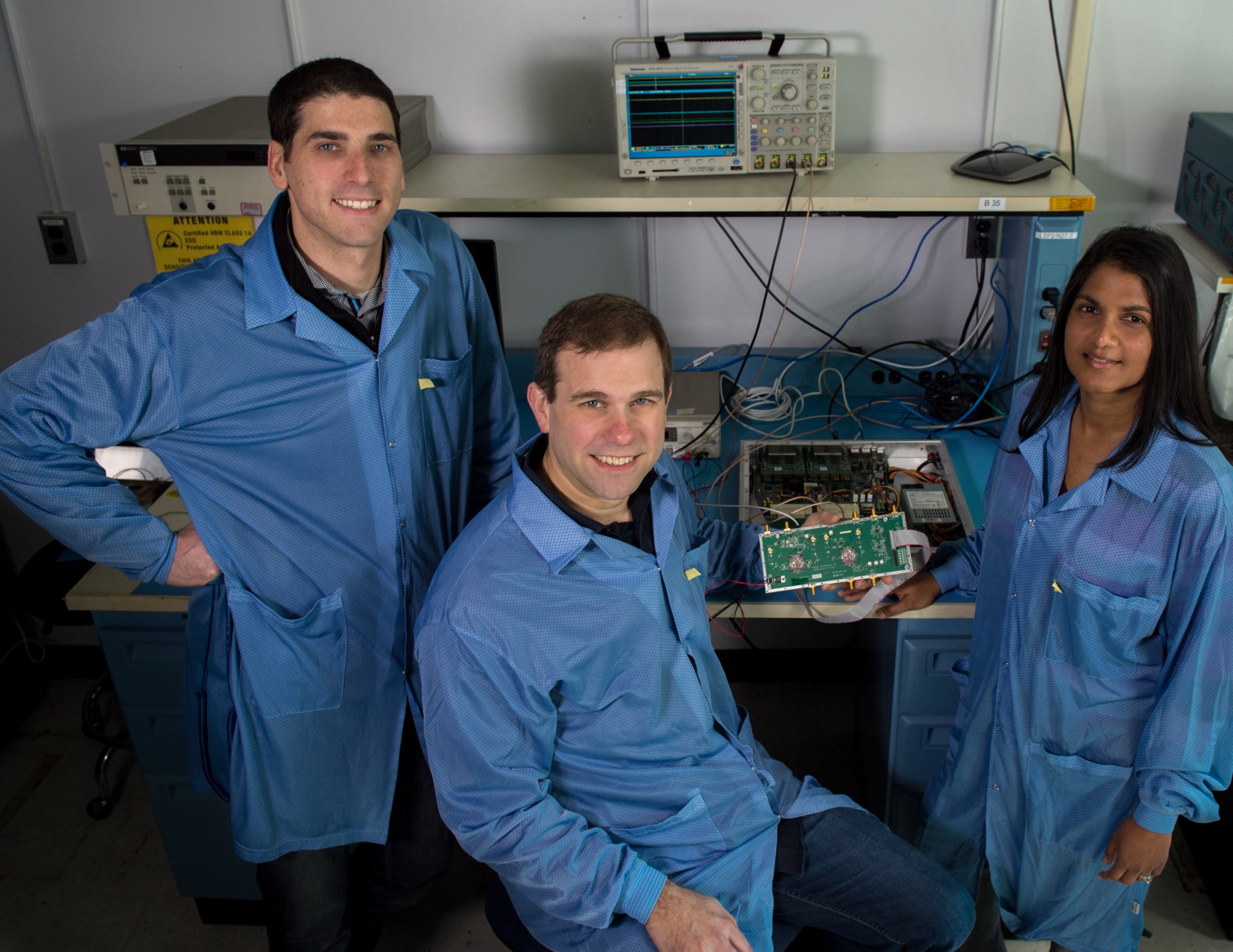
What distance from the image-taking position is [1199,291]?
2.21 meters

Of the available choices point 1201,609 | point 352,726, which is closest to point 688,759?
point 352,726

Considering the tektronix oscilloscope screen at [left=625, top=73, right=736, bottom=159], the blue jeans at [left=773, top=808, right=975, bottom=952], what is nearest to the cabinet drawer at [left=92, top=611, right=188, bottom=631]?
the blue jeans at [left=773, top=808, right=975, bottom=952]

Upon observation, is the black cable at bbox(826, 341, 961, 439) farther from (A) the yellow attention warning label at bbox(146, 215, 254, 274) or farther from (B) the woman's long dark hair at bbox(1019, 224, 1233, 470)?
(A) the yellow attention warning label at bbox(146, 215, 254, 274)

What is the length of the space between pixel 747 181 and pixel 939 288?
2.19ft

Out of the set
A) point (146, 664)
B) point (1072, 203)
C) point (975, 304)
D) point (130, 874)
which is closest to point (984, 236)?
point (975, 304)

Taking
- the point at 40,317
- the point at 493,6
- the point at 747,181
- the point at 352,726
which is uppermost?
the point at 493,6

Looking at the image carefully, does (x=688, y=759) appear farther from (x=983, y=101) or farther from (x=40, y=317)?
(x=40, y=317)

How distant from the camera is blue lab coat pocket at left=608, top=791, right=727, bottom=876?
1.53m

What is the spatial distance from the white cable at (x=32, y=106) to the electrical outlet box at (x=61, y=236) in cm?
4

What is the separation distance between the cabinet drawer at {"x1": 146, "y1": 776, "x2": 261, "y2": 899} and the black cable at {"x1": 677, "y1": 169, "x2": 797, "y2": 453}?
4.10 ft

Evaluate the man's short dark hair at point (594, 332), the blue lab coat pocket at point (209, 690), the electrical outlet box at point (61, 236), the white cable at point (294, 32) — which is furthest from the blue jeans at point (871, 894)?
the electrical outlet box at point (61, 236)

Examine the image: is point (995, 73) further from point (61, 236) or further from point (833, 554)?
point (61, 236)

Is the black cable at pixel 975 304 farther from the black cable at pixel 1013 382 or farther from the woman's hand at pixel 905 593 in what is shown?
the woman's hand at pixel 905 593

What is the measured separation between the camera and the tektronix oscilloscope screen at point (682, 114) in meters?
2.08
